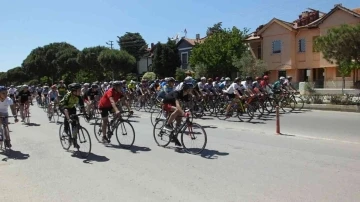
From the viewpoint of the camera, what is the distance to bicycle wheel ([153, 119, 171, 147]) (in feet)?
33.0

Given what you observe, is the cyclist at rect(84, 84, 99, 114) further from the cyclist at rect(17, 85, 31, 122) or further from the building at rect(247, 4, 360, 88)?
the building at rect(247, 4, 360, 88)

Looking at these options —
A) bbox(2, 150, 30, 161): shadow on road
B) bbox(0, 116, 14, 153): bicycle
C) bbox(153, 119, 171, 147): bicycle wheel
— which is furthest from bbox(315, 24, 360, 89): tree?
bbox(0, 116, 14, 153): bicycle

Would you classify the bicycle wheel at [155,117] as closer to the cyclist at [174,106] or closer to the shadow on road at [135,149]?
the cyclist at [174,106]

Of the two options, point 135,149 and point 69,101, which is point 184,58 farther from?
point 69,101

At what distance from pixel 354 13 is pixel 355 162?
99.3 ft

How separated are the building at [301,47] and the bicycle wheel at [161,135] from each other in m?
27.7

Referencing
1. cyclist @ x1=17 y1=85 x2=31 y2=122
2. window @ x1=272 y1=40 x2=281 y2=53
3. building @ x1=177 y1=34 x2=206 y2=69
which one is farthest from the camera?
building @ x1=177 y1=34 x2=206 y2=69

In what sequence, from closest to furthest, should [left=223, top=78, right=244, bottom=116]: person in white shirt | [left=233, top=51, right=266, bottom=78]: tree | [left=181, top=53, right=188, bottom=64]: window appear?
1. [left=223, top=78, right=244, bottom=116]: person in white shirt
2. [left=233, top=51, right=266, bottom=78]: tree
3. [left=181, top=53, right=188, bottom=64]: window

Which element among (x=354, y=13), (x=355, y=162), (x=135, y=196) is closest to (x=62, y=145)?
(x=135, y=196)

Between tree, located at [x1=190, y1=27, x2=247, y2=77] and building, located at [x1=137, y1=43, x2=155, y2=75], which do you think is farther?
building, located at [x1=137, y1=43, x2=155, y2=75]

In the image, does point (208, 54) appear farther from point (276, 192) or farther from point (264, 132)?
point (276, 192)

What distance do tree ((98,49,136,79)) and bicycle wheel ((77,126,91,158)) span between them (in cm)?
5099

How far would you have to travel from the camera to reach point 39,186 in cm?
667

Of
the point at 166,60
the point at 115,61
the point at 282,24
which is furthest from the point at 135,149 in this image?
the point at 115,61
